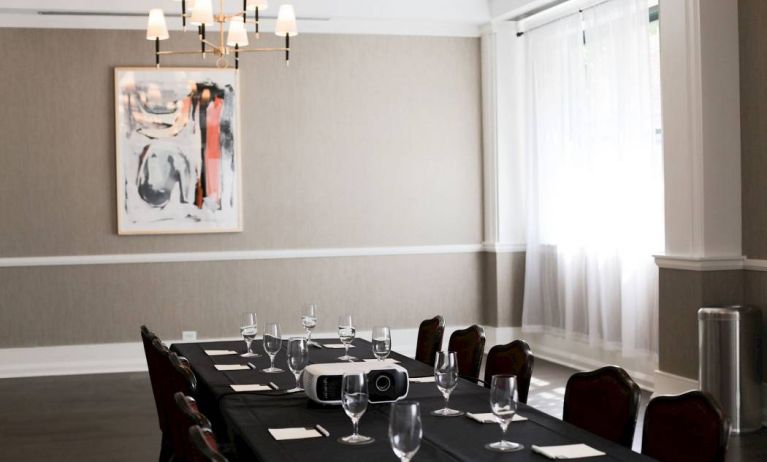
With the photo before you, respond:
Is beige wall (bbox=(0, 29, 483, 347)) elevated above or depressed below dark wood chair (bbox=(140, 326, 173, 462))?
above

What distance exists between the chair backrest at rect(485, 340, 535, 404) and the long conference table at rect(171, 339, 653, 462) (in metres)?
0.23

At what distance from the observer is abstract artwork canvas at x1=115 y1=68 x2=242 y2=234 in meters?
9.06

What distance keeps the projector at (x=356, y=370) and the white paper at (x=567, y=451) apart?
2.49 feet

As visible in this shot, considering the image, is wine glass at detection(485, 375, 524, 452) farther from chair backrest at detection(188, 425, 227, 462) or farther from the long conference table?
chair backrest at detection(188, 425, 227, 462)

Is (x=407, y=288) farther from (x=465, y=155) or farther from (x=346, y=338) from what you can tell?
(x=346, y=338)

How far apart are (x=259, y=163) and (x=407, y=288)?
6.31 feet

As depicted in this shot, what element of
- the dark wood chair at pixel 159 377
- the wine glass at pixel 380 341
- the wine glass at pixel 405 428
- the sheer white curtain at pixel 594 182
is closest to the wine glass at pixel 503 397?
the wine glass at pixel 405 428

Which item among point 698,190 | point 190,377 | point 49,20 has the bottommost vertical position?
point 190,377

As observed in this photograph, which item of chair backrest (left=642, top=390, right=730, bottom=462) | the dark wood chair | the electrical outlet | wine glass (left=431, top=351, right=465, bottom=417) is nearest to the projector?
wine glass (left=431, top=351, right=465, bottom=417)

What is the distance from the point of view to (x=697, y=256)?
6496 millimetres

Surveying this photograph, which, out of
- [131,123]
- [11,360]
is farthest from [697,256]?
[11,360]

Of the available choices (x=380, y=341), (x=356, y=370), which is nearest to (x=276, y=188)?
(x=380, y=341)

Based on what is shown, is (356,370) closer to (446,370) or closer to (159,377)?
(446,370)

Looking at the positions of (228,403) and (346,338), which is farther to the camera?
(346,338)
